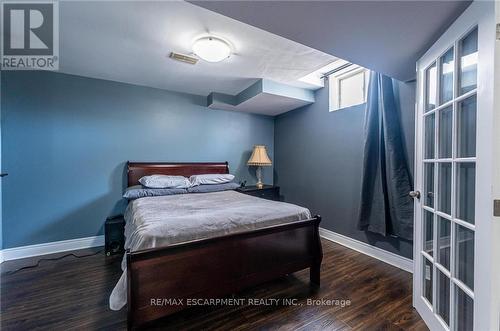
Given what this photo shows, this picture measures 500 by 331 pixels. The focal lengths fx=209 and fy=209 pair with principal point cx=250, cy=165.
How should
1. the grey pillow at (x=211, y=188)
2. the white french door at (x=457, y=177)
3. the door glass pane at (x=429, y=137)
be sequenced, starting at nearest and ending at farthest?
the white french door at (x=457, y=177)
the door glass pane at (x=429, y=137)
the grey pillow at (x=211, y=188)

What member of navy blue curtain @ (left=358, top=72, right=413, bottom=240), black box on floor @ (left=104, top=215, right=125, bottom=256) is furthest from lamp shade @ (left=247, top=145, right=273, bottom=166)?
black box on floor @ (left=104, top=215, right=125, bottom=256)

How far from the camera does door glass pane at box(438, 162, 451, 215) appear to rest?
4.36 feet

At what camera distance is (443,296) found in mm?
1376

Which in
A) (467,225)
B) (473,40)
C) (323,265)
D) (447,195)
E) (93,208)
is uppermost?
(473,40)

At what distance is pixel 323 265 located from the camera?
2.45 m

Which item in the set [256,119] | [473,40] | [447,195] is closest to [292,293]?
[447,195]

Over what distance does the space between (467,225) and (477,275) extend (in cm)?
24

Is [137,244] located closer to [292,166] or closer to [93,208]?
[93,208]

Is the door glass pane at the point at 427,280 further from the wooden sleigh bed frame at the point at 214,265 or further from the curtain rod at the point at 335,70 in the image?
the curtain rod at the point at 335,70

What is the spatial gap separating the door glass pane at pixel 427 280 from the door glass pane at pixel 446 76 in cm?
117

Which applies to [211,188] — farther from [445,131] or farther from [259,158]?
[445,131]

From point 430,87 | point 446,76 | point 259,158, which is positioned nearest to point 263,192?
point 259,158

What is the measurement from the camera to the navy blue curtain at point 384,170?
2.35 m

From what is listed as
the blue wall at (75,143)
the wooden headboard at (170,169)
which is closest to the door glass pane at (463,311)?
the wooden headboard at (170,169)
